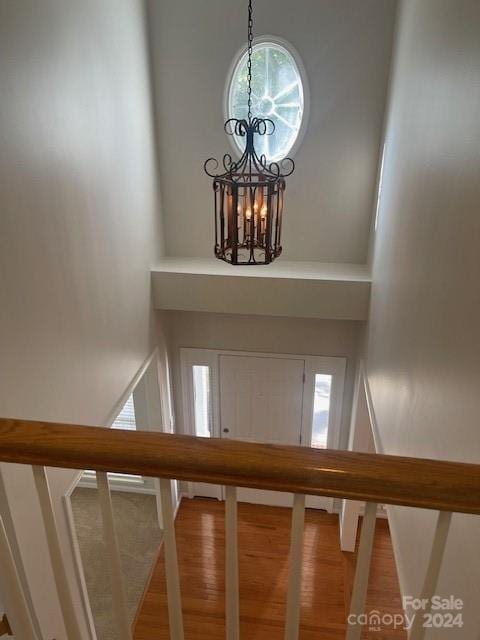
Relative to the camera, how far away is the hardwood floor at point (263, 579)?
353cm

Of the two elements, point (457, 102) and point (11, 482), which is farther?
point (11, 482)

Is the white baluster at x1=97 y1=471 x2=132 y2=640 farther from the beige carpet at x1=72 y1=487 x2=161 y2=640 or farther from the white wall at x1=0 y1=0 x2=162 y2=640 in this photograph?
the beige carpet at x1=72 y1=487 x2=161 y2=640

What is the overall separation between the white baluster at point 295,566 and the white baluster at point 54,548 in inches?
17.8

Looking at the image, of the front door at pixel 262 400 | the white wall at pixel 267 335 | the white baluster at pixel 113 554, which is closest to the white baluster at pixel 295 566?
the white baluster at pixel 113 554

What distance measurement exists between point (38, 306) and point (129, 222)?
1.30 metres

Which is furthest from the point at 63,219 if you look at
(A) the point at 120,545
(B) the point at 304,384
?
(A) the point at 120,545

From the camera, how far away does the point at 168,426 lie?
176 inches

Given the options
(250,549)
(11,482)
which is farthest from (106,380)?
(250,549)

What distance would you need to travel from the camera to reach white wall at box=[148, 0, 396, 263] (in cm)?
334

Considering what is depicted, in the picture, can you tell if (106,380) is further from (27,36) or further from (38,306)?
(27,36)

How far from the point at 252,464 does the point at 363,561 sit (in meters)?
0.27

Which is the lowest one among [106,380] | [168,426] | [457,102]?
[168,426]

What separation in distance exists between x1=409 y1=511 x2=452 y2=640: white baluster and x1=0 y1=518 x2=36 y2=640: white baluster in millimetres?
797

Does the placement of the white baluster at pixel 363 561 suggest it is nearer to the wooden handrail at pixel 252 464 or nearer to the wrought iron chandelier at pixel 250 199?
the wooden handrail at pixel 252 464
